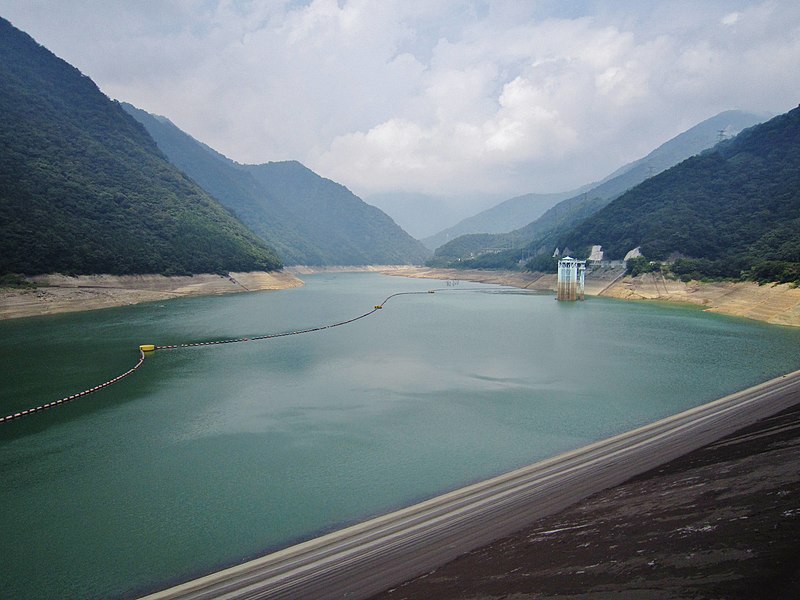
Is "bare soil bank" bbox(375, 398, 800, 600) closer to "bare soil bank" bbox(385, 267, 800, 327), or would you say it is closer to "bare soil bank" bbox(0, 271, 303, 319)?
"bare soil bank" bbox(385, 267, 800, 327)

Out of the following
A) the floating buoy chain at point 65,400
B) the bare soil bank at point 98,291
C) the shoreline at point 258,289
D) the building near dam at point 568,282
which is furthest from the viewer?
the building near dam at point 568,282

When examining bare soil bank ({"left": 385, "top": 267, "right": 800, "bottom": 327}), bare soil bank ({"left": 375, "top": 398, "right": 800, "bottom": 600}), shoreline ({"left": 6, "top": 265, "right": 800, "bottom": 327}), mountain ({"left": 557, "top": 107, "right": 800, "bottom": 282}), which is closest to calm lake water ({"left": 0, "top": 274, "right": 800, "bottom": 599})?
bare soil bank ({"left": 375, "top": 398, "right": 800, "bottom": 600})

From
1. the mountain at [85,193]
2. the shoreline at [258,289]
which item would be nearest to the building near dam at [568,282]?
the shoreline at [258,289]

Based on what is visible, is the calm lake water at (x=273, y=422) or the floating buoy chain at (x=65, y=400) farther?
the floating buoy chain at (x=65, y=400)

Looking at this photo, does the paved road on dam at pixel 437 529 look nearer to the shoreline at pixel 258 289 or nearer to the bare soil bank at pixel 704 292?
the bare soil bank at pixel 704 292

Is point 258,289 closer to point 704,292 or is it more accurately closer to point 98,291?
point 98,291

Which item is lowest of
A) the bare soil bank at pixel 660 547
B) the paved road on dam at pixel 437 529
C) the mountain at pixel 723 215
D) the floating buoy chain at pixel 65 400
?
the paved road on dam at pixel 437 529

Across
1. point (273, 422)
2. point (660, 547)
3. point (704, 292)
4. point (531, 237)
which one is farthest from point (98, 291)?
point (531, 237)

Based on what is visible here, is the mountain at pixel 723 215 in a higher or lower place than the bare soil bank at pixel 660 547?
higher
